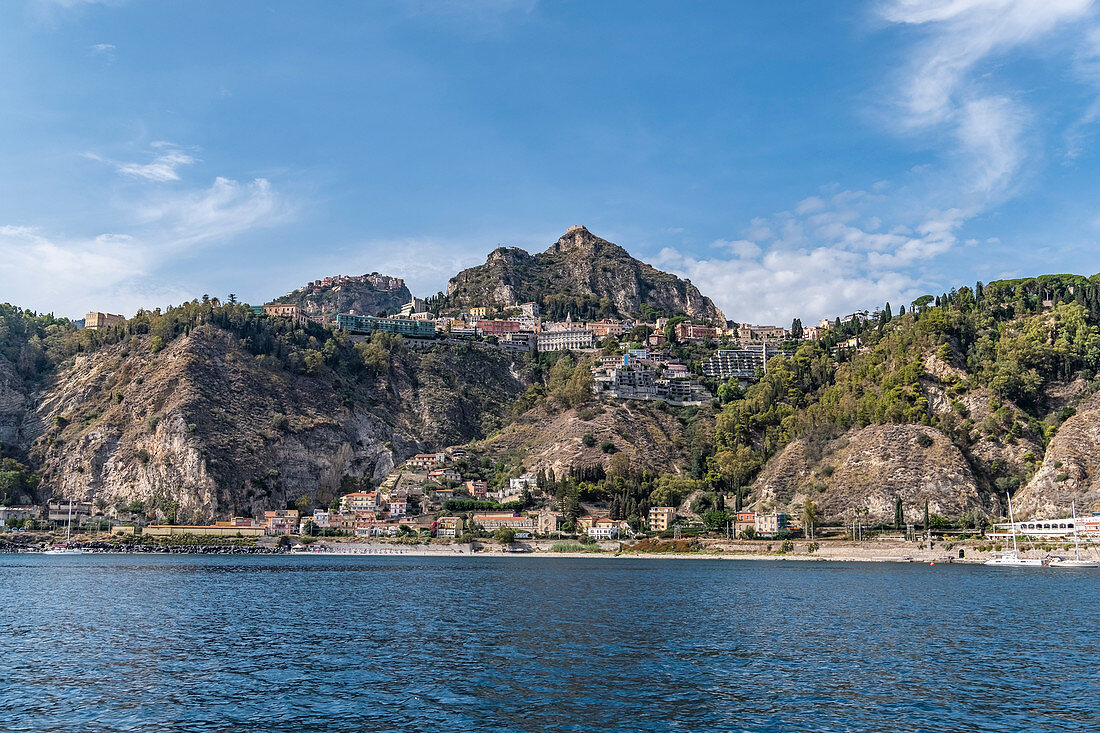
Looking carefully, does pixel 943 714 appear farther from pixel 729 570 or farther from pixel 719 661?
pixel 729 570

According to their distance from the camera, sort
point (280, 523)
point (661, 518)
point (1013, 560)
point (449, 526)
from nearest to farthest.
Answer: point (1013, 560) < point (661, 518) < point (449, 526) < point (280, 523)

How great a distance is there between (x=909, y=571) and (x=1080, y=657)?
52.3m

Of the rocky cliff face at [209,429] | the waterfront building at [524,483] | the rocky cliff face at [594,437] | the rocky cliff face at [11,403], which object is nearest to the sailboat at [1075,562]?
the rocky cliff face at [594,437]

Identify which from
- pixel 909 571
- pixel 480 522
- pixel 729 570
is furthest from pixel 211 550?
pixel 909 571

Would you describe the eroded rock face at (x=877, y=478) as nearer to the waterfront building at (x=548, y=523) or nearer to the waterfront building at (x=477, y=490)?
the waterfront building at (x=548, y=523)

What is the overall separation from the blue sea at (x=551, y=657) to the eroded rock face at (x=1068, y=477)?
128ft

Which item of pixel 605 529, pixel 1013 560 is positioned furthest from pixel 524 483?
pixel 1013 560

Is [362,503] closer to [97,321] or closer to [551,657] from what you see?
[97,321]

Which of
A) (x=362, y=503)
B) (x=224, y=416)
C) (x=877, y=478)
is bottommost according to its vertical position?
→ (x=362, y=503)

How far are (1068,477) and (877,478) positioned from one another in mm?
21686

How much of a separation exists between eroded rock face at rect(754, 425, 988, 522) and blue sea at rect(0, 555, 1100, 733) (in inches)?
1653

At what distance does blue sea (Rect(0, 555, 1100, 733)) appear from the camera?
25047 mm

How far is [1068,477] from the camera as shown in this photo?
103125 mm

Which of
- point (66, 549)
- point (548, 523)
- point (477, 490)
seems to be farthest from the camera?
point (477, 490)
